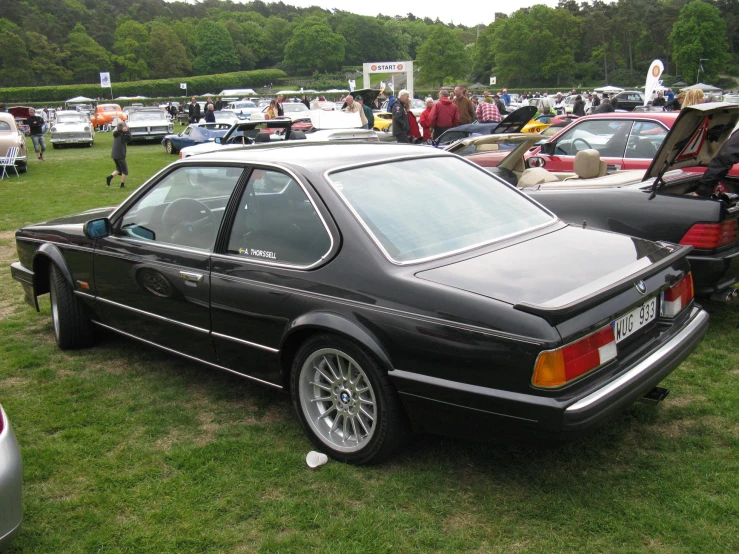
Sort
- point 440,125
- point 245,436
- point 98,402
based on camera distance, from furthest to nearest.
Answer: point 440,125
point 98,402
point 245,436

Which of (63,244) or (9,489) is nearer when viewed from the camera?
(9,489)

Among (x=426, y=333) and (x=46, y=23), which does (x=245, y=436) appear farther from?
Result: (x=46, y=23)

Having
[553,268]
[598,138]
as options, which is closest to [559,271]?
[553,268]

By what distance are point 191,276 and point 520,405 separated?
81.1 inches

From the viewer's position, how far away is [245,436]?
365 centimetres

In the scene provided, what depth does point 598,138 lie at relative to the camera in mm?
7852

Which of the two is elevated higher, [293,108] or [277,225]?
[293,108]

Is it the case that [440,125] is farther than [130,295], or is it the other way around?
[440,125]

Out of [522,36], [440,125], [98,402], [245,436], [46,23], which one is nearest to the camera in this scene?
[245,436]

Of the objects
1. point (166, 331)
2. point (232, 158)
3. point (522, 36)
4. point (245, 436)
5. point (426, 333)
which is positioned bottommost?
point (245, 436)

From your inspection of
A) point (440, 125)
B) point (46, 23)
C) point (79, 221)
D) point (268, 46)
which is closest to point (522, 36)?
point (268, 46)

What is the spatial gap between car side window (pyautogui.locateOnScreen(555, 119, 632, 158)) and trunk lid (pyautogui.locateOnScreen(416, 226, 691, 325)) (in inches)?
175

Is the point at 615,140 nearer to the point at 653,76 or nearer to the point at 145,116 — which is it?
the point at 653,76

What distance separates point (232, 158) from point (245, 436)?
5.29 feet
